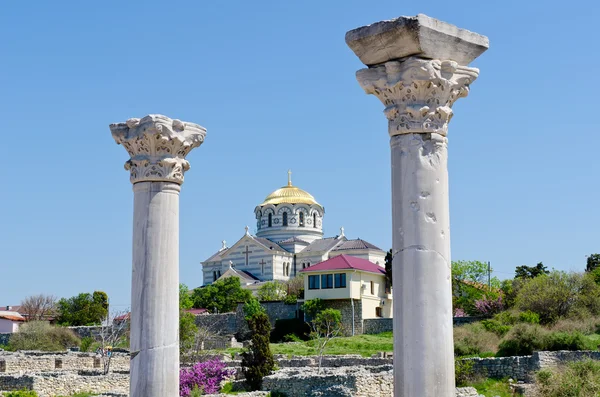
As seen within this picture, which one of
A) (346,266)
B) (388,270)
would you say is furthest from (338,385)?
(346,266)

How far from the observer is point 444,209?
8.36m

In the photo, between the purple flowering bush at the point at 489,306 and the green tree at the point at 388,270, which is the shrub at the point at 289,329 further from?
the purple flowering bush at the point at 489,306

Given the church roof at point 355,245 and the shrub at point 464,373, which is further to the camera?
the church roof at point 355,245

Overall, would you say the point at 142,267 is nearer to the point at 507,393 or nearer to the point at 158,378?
the point at 158,378

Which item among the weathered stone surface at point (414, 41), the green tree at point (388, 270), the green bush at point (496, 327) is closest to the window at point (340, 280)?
the green tree at point (388, 270)

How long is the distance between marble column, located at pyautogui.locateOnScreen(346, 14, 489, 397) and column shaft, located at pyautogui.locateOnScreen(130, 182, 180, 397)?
366 cm

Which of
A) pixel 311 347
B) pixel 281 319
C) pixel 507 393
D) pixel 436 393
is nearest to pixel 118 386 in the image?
pixel 507 393

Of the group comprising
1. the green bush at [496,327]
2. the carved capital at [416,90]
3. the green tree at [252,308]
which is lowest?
the green bush at [496,327]

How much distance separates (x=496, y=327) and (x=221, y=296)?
1505 inches

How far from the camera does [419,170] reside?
827 cm

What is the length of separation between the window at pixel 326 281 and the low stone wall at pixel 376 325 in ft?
13.3

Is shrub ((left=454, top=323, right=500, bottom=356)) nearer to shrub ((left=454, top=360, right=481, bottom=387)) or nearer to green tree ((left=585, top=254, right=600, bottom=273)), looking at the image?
shrub ((left=454, top=360, right=481, bottom=387))

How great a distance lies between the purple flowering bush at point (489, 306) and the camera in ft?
159

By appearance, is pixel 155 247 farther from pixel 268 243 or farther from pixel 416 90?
pixel 268 243
